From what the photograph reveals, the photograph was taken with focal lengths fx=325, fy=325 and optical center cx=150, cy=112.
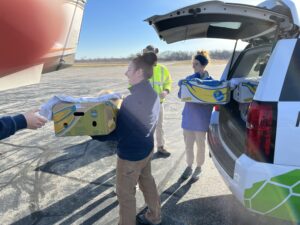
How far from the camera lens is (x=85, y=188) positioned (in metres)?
4.12

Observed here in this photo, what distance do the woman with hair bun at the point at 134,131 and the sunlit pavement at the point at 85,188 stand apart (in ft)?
2.19

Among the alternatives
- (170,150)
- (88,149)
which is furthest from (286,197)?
(88,149)

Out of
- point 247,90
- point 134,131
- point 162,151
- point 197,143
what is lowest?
point 162,151

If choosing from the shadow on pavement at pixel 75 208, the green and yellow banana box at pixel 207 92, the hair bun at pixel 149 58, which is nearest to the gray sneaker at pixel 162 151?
the shadow on pavement at pixel 75 208

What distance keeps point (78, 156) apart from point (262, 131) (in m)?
3.43

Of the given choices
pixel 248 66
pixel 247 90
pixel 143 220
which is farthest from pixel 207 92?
pixel 143 220

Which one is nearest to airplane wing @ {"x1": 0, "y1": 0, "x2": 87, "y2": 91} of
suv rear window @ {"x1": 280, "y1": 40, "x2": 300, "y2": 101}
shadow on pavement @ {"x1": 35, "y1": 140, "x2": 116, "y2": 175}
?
suv rear window @ {"x1": 280, "y1": 40, "x2": 300, "y2": 101}

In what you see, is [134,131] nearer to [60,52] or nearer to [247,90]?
[60,52]

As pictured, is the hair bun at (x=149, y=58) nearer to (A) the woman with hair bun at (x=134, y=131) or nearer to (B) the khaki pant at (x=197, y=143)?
(A) the woman with hair bun at (x=134, y=131)

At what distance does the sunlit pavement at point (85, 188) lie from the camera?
348 cm

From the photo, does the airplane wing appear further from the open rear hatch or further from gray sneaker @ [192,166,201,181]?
gray sneaker @ [192,166,201,181]

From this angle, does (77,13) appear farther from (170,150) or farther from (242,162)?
(170,150)

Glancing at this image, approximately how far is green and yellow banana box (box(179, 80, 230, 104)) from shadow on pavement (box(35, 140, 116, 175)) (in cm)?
208

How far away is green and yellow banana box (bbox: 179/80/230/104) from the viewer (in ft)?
12.1
